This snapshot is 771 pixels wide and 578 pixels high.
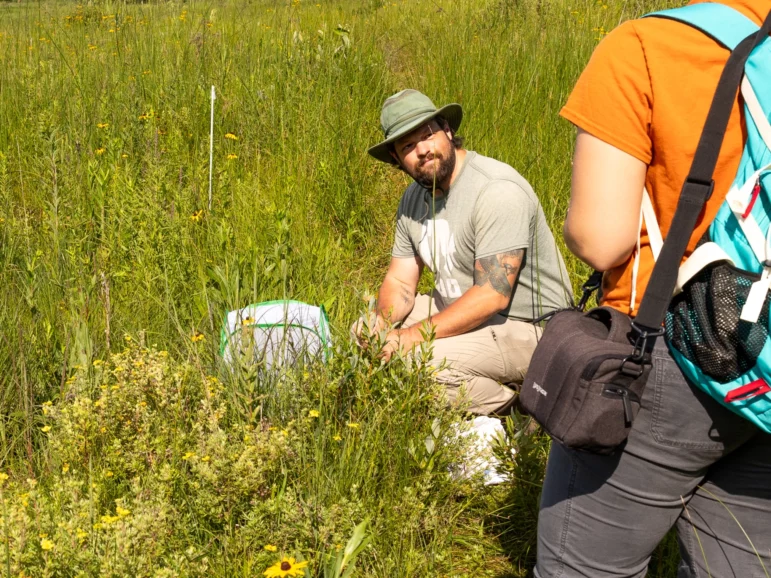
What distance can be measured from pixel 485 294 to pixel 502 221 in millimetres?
305

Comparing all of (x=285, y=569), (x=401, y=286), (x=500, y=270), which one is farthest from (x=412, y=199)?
(x=285, y=569)

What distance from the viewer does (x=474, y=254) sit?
3.31 metres

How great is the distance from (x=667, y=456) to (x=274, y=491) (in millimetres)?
1249

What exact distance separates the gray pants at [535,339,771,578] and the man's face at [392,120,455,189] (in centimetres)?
194

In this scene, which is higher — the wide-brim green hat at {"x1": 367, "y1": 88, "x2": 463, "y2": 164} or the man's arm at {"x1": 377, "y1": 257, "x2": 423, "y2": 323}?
the wide-brim green hat at {"x1": 367, "y1": 88, "x2": 463, "y2": 164}

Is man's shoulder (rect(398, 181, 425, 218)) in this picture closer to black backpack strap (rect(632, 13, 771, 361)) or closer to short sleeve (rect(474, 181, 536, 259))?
short sleeve (rect(474, 181, 536, 259))

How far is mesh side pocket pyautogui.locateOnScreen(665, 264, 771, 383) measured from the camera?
1237 mm

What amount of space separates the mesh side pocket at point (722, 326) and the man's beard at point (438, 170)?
2063 millimetres

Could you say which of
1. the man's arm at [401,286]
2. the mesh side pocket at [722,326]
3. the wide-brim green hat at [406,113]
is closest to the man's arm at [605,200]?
the mesh side pocket at [722,326]

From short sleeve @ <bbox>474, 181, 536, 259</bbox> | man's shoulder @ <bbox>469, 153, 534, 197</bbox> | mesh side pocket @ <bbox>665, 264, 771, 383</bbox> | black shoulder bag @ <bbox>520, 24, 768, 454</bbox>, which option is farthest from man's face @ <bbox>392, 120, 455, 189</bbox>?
mesh side pocket @ <bbox>665, 264, 771, 383</bbox>

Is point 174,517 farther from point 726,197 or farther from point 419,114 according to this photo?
point 419,114

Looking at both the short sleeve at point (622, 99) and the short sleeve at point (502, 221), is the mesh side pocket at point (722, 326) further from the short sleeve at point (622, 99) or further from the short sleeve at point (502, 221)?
the short sleeve at point (502, 221)

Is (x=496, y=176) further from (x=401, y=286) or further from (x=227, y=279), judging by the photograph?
(x=227, y=279)

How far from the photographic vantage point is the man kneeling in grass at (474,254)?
3162 mm
